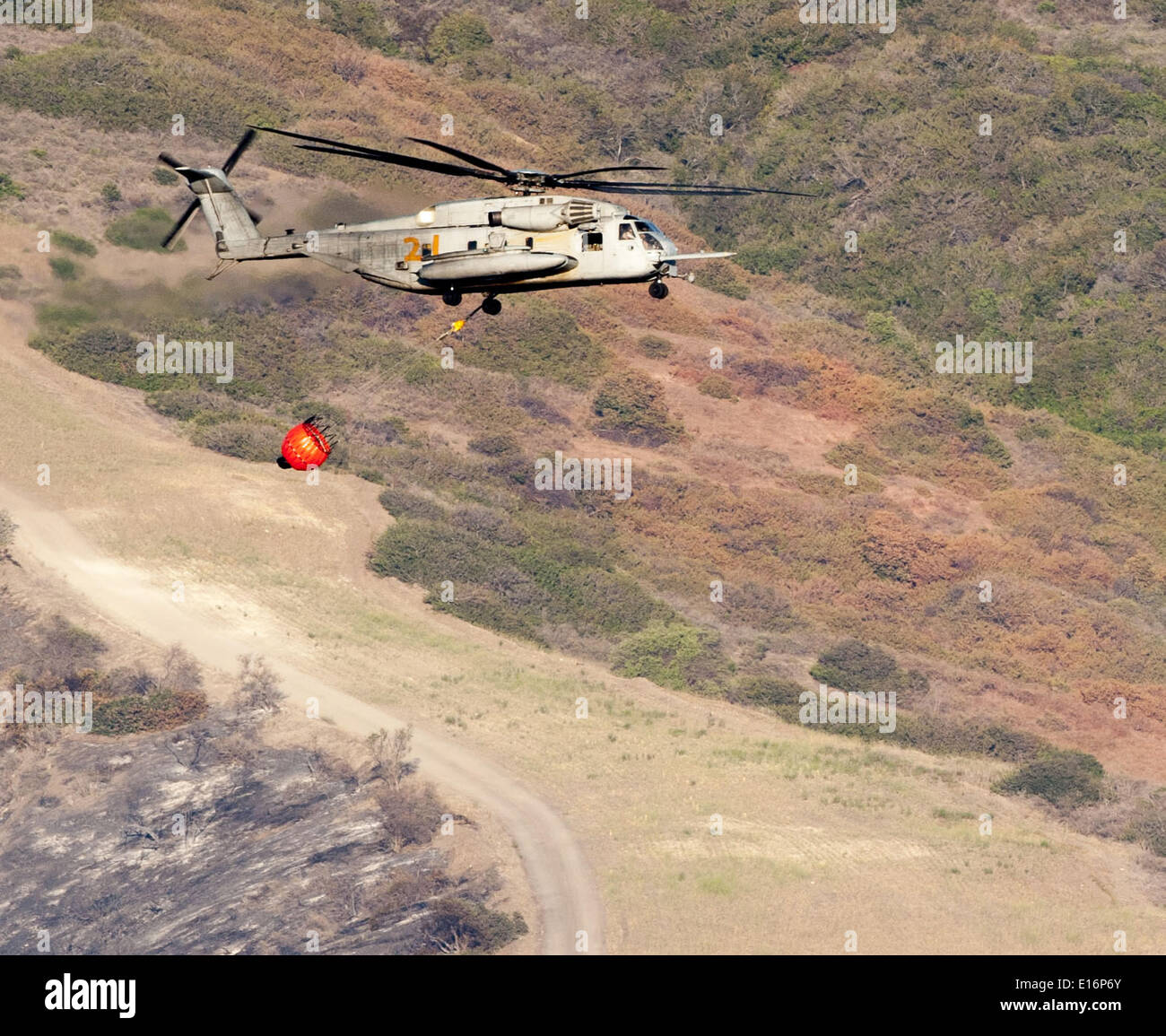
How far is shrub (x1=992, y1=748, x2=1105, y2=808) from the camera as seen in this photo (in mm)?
61094

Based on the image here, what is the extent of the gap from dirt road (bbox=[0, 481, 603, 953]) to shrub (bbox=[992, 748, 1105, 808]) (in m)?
15.1

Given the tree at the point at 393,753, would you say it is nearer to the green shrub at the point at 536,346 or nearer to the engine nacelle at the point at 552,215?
the engine nacelle at the point at 552,215

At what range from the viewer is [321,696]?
60.5 m

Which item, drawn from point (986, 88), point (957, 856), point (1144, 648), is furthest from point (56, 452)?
point (986, 88)

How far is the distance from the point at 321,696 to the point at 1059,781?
919 inches

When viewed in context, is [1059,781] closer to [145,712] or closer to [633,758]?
[633,758]

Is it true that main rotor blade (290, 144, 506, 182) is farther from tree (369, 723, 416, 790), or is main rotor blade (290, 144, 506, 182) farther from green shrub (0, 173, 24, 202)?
green shrub (0, 173, 24, 202)

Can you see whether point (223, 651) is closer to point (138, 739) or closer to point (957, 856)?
point (138, 739)

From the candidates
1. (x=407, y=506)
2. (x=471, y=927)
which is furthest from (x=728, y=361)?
(x=471, y=927)

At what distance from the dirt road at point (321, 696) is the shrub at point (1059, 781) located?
15.1 m

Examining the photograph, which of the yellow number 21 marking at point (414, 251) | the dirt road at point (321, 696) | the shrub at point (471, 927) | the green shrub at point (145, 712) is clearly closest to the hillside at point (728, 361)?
the dirt road at point (321, 696)

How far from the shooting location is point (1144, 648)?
71.2 m
